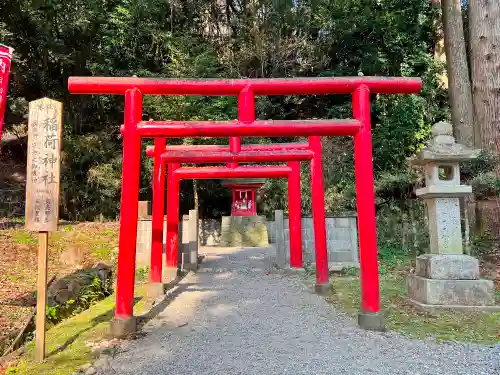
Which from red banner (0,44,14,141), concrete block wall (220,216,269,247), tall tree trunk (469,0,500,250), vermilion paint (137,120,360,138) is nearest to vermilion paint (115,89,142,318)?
vermilion paint (137,120,360,138)

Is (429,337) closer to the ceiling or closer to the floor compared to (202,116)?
closer to the floor

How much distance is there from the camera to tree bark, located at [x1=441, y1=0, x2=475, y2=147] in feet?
34.4

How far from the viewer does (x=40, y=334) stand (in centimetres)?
356

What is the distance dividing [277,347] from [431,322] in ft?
7.07

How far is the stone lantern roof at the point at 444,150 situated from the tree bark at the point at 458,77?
564 centimetres

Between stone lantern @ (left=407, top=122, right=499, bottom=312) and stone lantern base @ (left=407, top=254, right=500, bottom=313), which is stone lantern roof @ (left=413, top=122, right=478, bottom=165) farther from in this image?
stone lantern base @ (left=407, top=254, right=500, bottom=313)

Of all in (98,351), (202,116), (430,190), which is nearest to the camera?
(98,351)

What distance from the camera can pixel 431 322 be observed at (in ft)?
15.4

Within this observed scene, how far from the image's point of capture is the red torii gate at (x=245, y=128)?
173 inches

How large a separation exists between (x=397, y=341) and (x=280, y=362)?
138 centimetres

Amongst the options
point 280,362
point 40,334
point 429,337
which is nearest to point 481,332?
point 429,337

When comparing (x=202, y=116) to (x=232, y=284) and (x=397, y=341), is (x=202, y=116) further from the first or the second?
(x=397, y=341)

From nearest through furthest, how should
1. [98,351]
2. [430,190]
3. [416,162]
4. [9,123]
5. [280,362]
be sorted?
1. [280,362]
2. [98,351]
3. [430,190]
4. [416,162]
5. [9,123]

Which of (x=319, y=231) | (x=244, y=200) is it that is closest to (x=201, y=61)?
(x=244, y=200)
